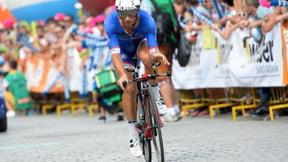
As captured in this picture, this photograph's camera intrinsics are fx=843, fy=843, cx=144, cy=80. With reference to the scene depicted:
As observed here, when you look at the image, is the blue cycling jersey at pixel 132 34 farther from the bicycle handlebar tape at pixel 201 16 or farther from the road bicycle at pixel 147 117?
the bicycle handlebar tape at pixel 201 16

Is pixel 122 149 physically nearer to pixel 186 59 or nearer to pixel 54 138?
pixel 54 138

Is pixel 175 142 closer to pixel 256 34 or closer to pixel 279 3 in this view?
pixel 279 3

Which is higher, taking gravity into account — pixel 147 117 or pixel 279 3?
pixel 279 3

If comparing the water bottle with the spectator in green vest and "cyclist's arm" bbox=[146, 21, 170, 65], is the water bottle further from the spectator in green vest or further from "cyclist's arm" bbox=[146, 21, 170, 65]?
the spectator in green vest

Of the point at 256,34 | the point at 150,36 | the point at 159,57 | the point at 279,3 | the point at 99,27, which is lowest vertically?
A: the point at 159,57

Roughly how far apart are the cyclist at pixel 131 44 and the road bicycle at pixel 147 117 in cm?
17

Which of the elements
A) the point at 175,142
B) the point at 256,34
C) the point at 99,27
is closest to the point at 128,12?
the point at 175,142

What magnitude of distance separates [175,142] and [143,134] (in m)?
2.30

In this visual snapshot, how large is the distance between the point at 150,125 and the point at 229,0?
7121 millimetres

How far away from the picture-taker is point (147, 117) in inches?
343

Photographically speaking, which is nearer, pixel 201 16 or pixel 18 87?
pixel 201 16

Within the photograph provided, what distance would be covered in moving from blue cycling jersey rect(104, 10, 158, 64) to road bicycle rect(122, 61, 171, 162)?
49cm

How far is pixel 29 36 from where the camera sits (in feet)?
82.4

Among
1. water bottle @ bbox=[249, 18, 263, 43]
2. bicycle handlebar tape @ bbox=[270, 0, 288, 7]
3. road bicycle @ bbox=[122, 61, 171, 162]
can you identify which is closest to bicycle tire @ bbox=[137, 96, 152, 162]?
road bicycle @ bbox=[122, 61, 171, 162]
